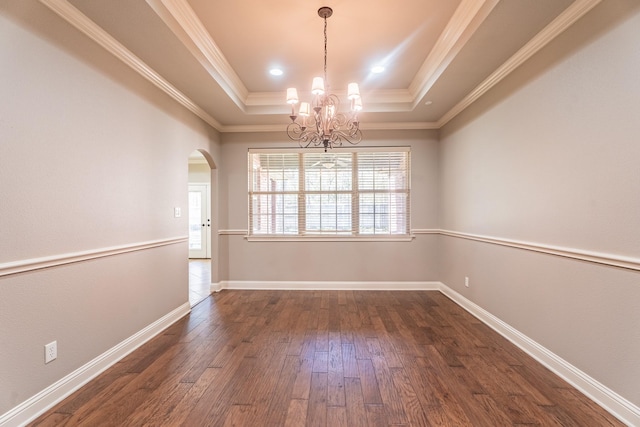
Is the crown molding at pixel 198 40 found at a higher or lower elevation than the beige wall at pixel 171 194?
higher

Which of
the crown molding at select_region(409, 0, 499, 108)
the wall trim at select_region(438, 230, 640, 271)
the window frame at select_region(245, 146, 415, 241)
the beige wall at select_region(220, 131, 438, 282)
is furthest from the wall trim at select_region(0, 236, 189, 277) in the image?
the wall trim at select_region(438, 230, 640, 271)

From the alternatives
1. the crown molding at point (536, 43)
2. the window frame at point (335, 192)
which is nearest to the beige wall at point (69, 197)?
the window frame at point (335, 192)

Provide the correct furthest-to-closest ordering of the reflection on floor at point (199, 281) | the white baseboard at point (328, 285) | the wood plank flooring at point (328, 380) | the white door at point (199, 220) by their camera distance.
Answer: the white door at point (199, 220), the white baseboard at point (328, 285), the reflection on floor at point (199, 281), the wood plank flooring at point (328, 380)

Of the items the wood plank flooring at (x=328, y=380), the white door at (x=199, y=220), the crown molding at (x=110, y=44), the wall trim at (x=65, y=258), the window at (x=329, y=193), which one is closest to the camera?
the wall trim at (x=65, y=258)

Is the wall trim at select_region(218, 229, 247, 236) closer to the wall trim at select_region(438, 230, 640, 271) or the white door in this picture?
the wall trim at select_region(438, 230, 640, 271)

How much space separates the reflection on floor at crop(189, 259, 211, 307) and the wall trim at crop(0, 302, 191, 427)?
1.24 m

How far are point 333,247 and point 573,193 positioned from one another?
3189 mm

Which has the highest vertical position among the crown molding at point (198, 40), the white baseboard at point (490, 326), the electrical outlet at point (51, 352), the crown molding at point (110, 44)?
the crown molding at point (198, 40)

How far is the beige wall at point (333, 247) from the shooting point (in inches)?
189

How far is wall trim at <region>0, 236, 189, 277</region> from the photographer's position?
172cm

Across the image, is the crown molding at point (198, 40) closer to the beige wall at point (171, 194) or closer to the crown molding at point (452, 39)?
the beige wall at point (171, 194)

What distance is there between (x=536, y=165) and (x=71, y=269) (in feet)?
12.0

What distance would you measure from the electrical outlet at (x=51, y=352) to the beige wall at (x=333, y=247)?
2871 mm

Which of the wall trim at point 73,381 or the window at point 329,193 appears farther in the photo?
the window at point 329,193
